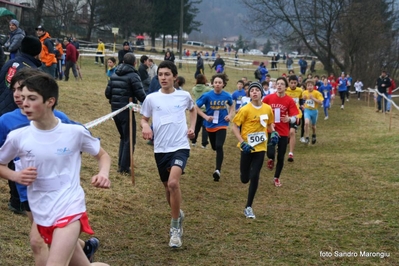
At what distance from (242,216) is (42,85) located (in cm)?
489

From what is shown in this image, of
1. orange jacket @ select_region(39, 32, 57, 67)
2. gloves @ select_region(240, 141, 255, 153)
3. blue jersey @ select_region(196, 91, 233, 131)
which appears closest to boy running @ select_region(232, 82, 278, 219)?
gloves @ select_region(240, 141, 255, 153)

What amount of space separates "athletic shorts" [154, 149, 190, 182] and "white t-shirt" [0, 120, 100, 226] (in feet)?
8.46

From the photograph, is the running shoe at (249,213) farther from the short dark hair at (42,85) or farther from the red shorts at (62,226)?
the short dark hair at (42,85)

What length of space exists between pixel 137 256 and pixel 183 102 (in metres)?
1.83

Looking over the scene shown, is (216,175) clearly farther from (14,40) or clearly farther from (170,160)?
(14,40)

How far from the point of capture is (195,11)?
253 ft

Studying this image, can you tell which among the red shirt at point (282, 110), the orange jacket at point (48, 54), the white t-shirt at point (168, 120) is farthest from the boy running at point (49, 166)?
the orange jacket at point (48, 54)

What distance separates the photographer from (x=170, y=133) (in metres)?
6.82

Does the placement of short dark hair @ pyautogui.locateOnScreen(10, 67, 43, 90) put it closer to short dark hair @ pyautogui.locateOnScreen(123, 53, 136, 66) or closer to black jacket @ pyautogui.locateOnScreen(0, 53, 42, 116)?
black jacket @ pyautogui.locateOnScreen(0, 53, 42, 116)

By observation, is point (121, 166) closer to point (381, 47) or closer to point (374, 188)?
point (374, 188)

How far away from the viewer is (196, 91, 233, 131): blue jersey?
11.5 metres

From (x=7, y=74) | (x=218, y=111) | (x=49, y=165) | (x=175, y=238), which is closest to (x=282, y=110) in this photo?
(x=218, y=111)

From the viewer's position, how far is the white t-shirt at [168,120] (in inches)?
268

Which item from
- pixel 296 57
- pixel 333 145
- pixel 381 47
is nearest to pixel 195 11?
pixel 296 57
